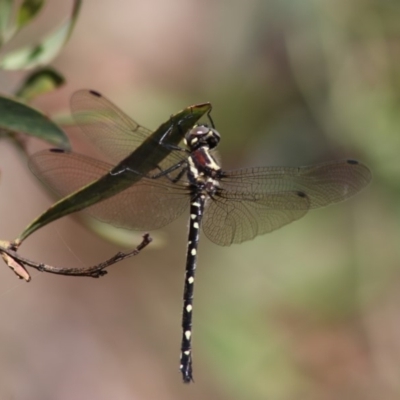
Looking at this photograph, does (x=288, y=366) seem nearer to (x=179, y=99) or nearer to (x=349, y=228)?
(x=349, y=228)

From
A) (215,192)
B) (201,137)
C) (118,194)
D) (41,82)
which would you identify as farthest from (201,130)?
(41,82)

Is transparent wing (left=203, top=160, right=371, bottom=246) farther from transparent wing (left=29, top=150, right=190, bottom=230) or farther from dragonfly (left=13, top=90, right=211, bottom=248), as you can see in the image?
dragonfly (left=13, top=90, right=211, bottom=248)

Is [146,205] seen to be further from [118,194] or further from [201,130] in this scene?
[201,130]

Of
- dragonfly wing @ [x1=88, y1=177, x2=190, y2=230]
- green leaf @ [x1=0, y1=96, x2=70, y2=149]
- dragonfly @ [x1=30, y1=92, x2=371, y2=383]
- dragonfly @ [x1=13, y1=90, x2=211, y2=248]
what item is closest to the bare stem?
dragonfly @ [x1=13, y1=90, x2=211, y2=248]

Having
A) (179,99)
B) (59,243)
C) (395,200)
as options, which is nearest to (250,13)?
(179,99)

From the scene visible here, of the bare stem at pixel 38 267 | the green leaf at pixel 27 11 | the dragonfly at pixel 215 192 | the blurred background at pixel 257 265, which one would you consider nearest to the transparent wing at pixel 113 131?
the dragonfly at pixel 215 192

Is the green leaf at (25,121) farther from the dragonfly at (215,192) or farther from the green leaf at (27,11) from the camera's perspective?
the dragonfly at (215,192)
